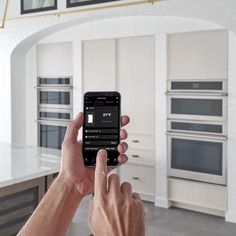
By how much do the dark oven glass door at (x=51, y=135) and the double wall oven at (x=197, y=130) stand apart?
5.93 ft

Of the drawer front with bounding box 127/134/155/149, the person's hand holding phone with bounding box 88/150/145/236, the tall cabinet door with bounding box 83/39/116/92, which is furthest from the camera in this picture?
the tall cabinet door with bounding box 83/39/116/92

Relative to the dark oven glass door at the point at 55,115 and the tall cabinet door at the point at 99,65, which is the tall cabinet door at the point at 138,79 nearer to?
the tall cabinet door at the point at 99,65

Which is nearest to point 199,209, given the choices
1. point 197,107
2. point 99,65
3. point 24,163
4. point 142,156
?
point 142,156

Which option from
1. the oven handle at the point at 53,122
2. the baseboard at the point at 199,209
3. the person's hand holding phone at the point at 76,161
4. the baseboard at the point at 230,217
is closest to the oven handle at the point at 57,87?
the oven handle at the point at 53,122

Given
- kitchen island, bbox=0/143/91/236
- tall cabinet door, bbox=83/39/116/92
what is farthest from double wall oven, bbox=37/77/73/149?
kitchen island, bbox=0/143/91/236

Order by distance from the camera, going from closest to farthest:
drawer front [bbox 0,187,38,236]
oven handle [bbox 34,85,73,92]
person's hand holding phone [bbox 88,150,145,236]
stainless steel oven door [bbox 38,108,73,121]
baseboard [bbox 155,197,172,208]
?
person's hand holding phone [bbox 88,150,145,236]
drawer front [bbox 0,187,38,236]
baseboard [bbox 155,197,172,208]
oven handle [bbox 34,85,73,92]
stainless steel oven door [bbox 38,108,73,121]

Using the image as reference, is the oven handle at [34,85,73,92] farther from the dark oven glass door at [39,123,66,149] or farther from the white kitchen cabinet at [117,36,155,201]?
the white kitchen cabinet at [117,36,155,201]

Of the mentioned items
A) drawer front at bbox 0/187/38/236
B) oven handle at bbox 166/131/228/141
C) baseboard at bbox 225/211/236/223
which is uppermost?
oven handle at bbox 166/131/228/141

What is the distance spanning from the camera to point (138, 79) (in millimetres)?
5207

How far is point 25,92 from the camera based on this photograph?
6598 millimetres

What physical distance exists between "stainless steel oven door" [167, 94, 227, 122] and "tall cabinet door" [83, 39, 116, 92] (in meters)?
0.89

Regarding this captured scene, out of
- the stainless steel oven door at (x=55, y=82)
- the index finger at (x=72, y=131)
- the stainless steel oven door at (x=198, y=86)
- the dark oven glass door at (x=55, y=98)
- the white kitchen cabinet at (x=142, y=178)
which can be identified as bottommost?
the white kitchen cabinet at (x=142, y=178)

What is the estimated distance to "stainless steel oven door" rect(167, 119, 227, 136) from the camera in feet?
15.2

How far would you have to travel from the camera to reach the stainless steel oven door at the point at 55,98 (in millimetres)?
5988
